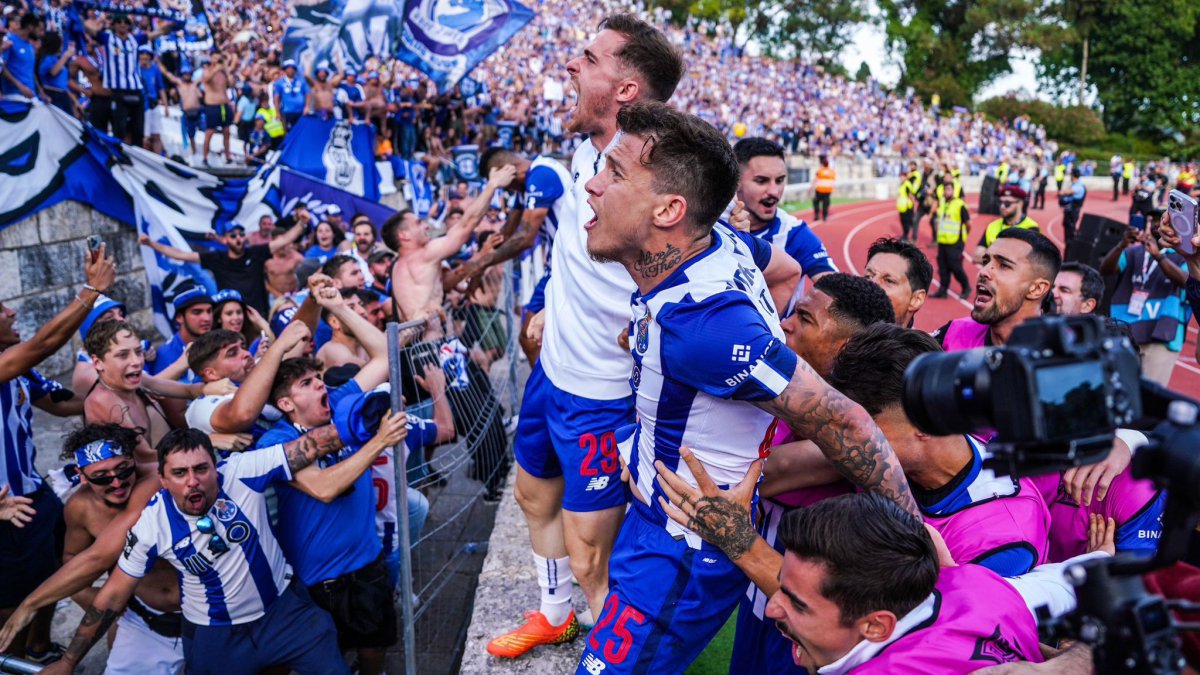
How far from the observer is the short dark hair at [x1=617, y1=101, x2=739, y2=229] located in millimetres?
2309

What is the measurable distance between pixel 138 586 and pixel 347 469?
45.0 inches

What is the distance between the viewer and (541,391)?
10.9ft

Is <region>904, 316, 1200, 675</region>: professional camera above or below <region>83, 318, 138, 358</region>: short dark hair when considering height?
above

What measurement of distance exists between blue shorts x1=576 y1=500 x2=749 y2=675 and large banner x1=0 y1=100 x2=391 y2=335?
8.09 meters

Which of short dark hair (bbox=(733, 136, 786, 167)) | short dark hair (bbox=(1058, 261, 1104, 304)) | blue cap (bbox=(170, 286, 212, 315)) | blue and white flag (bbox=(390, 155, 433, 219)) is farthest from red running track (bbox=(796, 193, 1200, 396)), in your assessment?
blue and white flag (bbox=(390, 155, 433, 219))

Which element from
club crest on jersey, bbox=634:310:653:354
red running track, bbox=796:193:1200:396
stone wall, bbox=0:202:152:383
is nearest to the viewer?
club crest on jersey, bbox=634:310:653:354

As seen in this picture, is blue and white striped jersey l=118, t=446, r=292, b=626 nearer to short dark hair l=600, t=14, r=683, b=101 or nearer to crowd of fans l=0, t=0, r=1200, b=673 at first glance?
crowd of fans l=0, t=0, r=1200, b=673

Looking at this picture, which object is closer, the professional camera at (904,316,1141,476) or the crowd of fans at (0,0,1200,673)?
the professional camera at (904,316,1141,476)

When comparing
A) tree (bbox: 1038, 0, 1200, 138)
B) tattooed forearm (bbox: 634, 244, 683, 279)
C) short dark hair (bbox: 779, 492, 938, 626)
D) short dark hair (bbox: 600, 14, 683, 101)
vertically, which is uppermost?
tree (bbox: 1038, 0, 1200, 138)

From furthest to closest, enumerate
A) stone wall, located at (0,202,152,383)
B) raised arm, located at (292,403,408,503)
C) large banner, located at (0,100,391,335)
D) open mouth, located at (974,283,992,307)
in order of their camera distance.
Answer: stone wall, located at (0,202,152,383)
large banner, located at (0,100,391,335)
open mouth, located at (974,283,992,307)
raised arm, located at (292,403,408,503)

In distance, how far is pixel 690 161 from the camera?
232cm

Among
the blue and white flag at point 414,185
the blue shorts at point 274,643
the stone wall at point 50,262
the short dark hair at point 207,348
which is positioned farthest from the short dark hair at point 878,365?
the blue and white flag at point 414,185

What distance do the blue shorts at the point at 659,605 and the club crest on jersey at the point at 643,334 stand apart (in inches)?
21.6

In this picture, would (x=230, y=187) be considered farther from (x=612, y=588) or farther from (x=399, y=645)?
(x=612, y=588)
